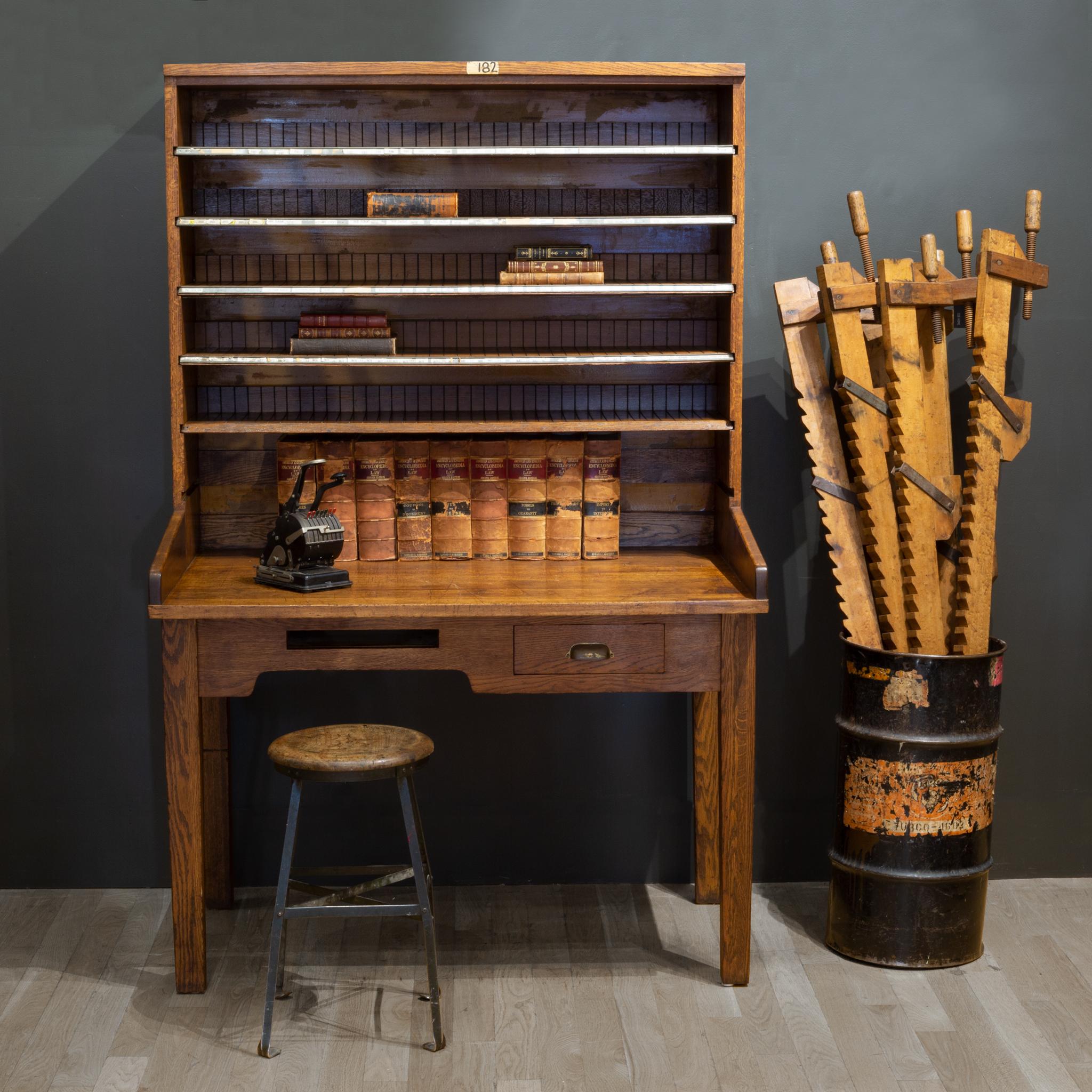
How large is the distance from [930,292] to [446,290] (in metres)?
1.24

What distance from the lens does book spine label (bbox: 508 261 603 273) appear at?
338 centimetres

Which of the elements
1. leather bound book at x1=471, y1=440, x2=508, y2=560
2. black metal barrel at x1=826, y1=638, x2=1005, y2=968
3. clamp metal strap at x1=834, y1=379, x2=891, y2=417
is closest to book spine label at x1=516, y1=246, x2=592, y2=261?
leather bound book at x1=471, y1=440, x2=508, y2=560

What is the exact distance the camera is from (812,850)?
393cm

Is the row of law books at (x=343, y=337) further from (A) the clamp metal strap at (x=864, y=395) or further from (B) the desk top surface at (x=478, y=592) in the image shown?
(A) the clamp metal strap at (x=864, y=395)

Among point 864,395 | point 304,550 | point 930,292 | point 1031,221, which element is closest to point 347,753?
point 304,550


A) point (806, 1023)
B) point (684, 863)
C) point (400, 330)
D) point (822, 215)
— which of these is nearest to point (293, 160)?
A: point (400, 330)

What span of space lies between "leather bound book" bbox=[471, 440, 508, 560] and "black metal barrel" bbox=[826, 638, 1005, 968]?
1.01 m

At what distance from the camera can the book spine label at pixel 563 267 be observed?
338cm

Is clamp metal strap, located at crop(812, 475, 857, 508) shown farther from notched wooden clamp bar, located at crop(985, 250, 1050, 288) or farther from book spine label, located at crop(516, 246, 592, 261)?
book spine label, located at crop(516, 246, 592, 261)

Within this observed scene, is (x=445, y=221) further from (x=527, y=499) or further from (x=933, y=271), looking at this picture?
(x=933, y=271)

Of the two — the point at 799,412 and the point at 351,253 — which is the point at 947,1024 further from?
the point at 351,253

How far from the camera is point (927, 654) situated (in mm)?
3344

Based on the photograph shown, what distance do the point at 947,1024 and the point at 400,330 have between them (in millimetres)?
2298

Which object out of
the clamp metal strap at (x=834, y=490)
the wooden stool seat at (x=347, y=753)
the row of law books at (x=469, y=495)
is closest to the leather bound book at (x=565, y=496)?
the row of law books at (x=469, y=495)
